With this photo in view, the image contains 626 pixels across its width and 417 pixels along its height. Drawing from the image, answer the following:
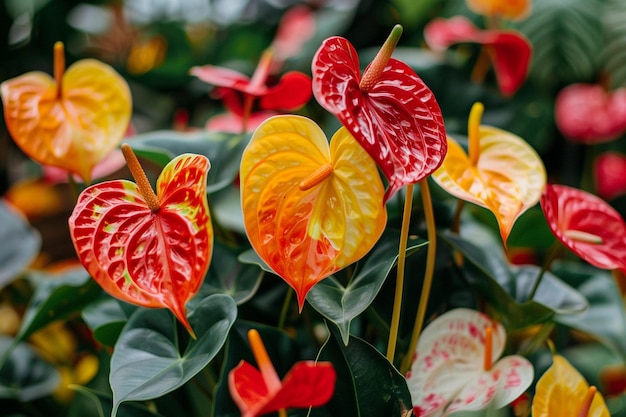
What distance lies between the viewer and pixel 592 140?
111 centimetres

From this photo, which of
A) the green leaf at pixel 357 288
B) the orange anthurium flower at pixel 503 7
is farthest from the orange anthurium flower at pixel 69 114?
the orange anthurium flower at pixel 503 7

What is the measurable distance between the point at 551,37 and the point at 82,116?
88 cm

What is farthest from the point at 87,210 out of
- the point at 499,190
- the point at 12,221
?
the point at 12,221

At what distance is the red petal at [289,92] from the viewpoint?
0.65m

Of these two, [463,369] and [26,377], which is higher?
[463,369]

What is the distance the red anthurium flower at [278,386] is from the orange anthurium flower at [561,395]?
0.71 ft

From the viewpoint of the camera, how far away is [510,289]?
24.6 inches

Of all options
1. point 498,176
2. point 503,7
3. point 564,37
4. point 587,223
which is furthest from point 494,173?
point 564,37

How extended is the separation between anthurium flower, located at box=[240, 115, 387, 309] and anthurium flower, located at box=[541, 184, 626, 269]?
179 millimetres

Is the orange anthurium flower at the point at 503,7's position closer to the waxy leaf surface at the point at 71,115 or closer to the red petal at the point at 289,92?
the red petal at the point at 289,92

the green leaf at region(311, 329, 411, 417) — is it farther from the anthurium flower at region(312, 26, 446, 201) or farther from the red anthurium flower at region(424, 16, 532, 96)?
the red anthurium flower at region(424, 16, 532, 96)

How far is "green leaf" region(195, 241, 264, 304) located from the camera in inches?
22.7

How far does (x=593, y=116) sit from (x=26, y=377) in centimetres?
Result: 96

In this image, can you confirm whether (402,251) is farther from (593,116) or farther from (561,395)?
(593,116)
